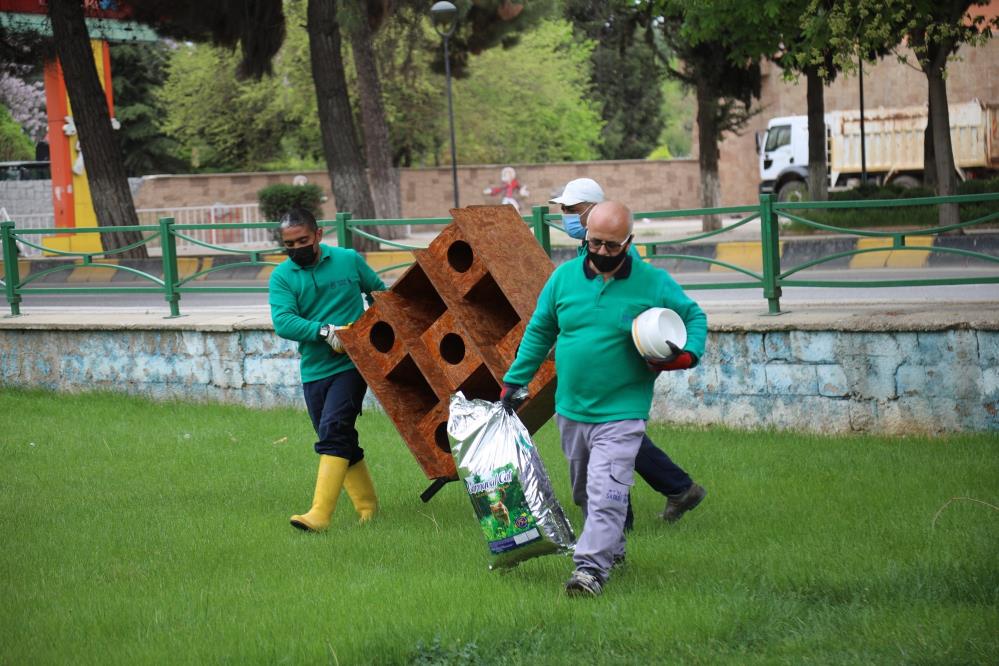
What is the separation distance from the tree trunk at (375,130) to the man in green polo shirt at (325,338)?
19.3 m

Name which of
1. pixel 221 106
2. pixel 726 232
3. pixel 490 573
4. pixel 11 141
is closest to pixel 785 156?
pixel 221 106

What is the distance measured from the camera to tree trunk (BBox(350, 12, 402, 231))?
27.0 m

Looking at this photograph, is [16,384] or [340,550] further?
[16,384]

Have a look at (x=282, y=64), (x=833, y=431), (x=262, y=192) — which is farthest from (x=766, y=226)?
(x=282, y=64)

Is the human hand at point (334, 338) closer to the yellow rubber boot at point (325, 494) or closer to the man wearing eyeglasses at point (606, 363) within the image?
the yellow rubber boot at point (325, 494)

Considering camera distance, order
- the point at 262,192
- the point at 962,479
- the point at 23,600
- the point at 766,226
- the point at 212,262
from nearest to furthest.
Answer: the point at 23,600 → the point at 962,479 → the point at 766,226 → the point at 212,262 → the point at 262,192

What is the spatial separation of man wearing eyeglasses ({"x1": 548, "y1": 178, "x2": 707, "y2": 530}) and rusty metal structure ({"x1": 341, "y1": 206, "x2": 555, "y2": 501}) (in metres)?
0.33

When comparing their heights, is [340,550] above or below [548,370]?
below

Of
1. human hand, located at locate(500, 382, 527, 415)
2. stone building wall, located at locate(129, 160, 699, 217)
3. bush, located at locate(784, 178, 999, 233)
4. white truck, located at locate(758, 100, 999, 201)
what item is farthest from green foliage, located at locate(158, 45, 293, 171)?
human hand, located at locate(500, 382, 527, 415)

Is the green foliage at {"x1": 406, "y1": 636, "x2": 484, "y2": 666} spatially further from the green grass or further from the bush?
the bush

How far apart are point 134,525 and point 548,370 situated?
2.52 m

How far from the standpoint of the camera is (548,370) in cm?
631

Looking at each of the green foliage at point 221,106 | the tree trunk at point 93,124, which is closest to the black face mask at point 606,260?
the tree trunk at point 93,124

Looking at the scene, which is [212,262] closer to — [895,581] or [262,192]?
[262,192]
